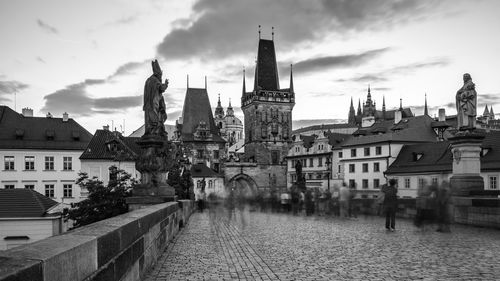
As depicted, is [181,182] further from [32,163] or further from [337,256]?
[337,256]

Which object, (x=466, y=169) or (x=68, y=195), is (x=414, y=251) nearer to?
(x=466, y=169)

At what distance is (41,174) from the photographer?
5406 centimetres

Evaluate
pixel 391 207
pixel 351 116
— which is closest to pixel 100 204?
pixel 391 207

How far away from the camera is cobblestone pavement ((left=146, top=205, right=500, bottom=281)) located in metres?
7.75

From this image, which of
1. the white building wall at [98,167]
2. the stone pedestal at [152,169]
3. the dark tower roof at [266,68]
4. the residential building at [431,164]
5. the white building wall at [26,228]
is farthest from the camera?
the dark tower roof at [266,68]

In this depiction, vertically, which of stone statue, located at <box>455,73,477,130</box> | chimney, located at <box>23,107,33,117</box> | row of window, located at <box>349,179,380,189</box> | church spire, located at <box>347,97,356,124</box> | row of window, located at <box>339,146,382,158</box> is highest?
church spire, located at <box>347,97,356,124</box>

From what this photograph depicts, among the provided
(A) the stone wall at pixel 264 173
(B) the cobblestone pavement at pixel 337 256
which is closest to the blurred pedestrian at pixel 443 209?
(B) the cobblestone pavement at pixel 337 256

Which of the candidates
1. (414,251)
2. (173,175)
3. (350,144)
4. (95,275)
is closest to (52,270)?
(95,275)

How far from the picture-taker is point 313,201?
25875mm

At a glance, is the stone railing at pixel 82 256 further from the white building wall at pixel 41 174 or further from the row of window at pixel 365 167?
the row of window at pixel 365 167

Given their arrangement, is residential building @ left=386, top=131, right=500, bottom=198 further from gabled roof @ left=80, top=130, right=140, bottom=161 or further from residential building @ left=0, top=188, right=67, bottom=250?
gabled roof @ left=80, top=130, right=140, bottom=161

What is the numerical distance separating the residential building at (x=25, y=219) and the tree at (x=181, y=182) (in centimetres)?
1259

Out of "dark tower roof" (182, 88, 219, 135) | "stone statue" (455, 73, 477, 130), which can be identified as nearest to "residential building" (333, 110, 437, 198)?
"stone statue" (455, 73, 477, 130)

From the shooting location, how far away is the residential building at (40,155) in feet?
174
